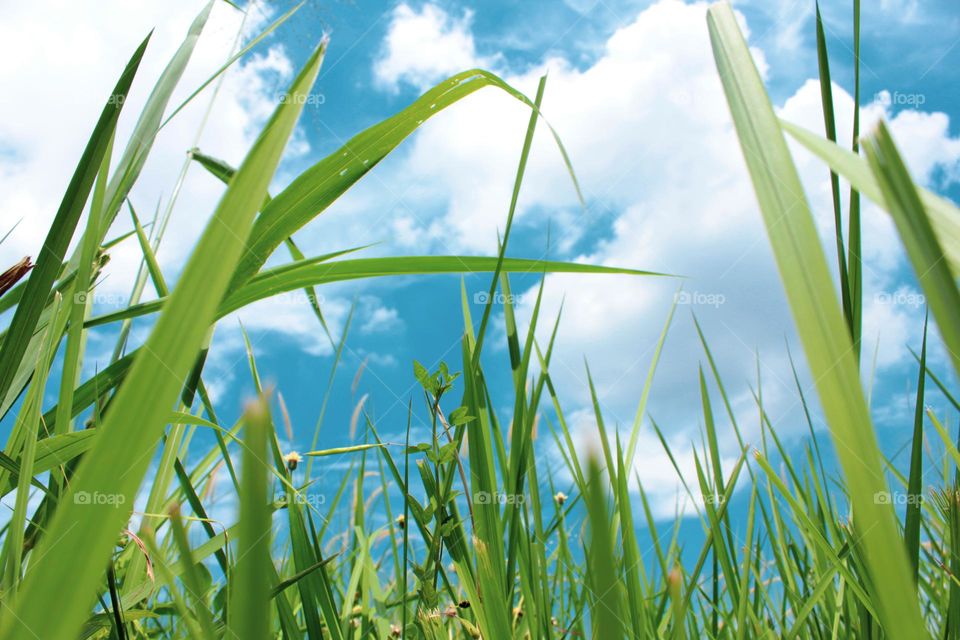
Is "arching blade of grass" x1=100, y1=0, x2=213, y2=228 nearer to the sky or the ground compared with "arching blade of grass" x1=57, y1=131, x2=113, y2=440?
nearer to the sky

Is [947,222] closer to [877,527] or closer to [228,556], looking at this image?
[877,527]

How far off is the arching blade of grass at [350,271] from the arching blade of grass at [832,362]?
0.75m

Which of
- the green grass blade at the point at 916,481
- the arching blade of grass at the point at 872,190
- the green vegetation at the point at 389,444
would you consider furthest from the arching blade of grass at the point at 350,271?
the arching blade of grass at the point at 872,190

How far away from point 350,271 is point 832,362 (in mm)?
884

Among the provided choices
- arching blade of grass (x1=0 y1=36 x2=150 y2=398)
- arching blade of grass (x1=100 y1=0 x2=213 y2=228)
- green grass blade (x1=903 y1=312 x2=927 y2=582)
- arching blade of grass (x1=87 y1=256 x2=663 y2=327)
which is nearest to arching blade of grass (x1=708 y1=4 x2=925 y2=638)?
green grass blade (x1=903 y1=312 x2=927 y2=582)

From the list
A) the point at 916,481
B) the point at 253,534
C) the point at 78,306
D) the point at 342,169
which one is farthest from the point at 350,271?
the point at 253,534

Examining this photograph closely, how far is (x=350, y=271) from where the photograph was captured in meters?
1.07

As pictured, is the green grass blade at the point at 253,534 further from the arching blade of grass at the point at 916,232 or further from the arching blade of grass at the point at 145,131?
the arching blade of grass at the point at 145,131

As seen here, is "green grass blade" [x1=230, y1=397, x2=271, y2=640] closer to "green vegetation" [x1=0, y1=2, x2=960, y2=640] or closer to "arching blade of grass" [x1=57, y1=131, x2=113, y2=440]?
"green vegetation" [x1=0, y1=2, x2=960, y2=640]

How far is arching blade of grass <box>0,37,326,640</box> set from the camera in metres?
0.23

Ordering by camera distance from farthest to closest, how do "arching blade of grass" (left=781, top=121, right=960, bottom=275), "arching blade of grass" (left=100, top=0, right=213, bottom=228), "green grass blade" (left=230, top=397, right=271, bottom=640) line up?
"arching blade of grass" (left=100, top=0, right=213, bottom=228) → "arching blade of grass" (left=781, top=121, right=960, bottom=275) → "green grass blade" (left=230, top=397, right=271, bottom=640)

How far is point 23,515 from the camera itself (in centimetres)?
70

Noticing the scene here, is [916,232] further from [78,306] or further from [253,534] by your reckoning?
[78,306]

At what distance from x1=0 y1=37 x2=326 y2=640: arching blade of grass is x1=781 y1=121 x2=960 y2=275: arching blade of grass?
11.5 inches
